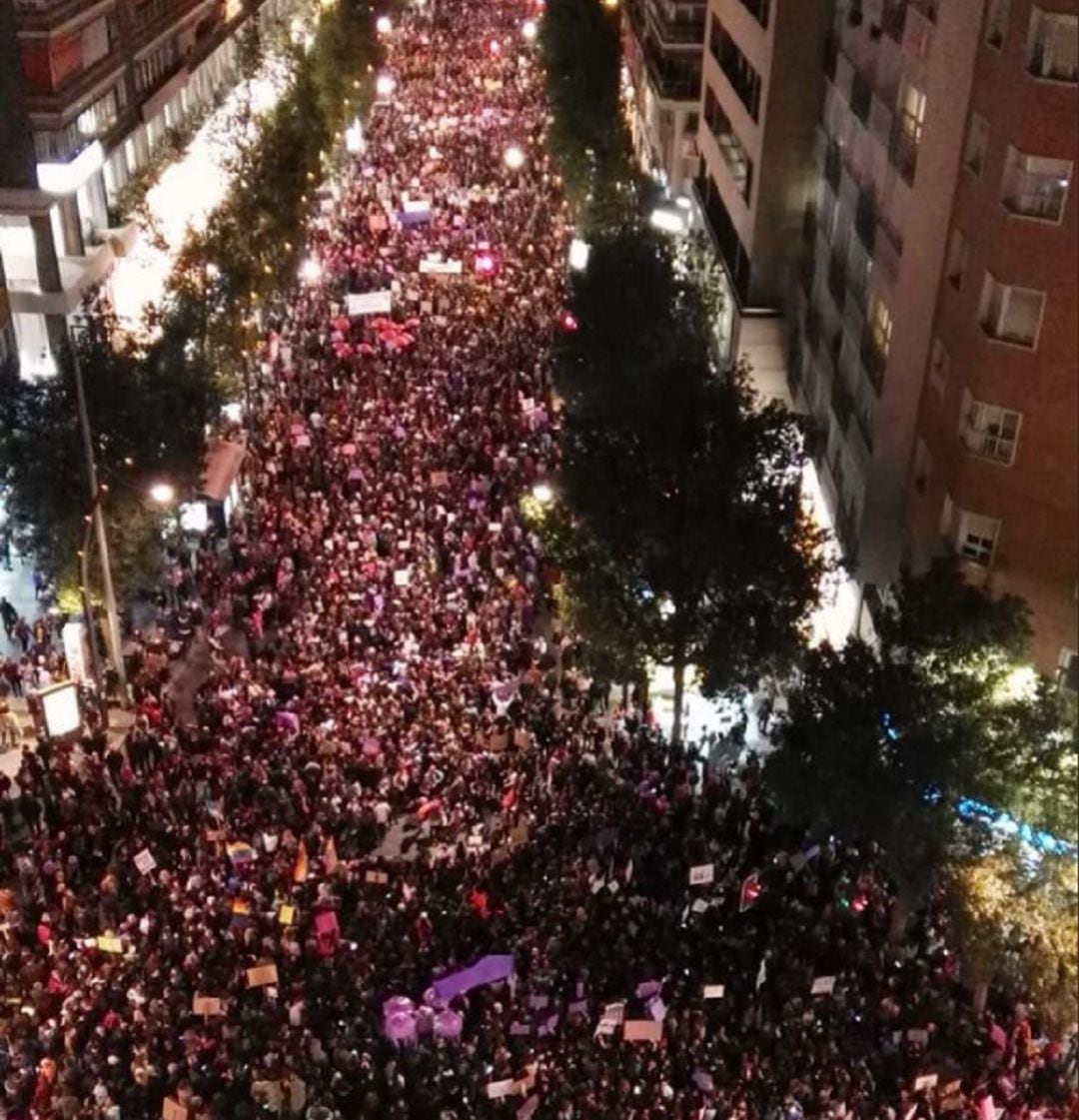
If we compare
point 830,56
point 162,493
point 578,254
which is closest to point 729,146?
point 578,254

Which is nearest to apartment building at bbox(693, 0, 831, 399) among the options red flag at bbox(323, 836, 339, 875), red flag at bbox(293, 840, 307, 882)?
red flag at bbox(323, 836, 339, 875)

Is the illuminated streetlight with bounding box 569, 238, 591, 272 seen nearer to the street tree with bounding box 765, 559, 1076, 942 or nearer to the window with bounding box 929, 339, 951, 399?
the window with bounding box 929, 339, 951, 399

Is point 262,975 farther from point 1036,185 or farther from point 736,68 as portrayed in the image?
point 736,68

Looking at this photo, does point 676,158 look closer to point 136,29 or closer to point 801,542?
point 136,29

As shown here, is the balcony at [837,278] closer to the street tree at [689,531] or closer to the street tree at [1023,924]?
the street tree at [689,531]

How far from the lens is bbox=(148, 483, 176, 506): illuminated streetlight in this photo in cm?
2602

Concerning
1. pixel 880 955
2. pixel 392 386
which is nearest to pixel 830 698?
pixel 880 955

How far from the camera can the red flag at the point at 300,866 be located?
20.0 meters

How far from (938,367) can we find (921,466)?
1.89 m

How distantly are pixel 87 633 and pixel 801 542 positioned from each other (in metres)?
12.9

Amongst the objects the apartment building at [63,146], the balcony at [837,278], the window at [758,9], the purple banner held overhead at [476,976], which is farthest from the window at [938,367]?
the apartment building at [63,146]

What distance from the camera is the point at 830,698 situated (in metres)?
18.9

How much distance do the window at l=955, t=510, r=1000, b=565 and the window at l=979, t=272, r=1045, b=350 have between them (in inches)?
116

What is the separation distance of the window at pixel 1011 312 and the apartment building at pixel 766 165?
1446 cm
